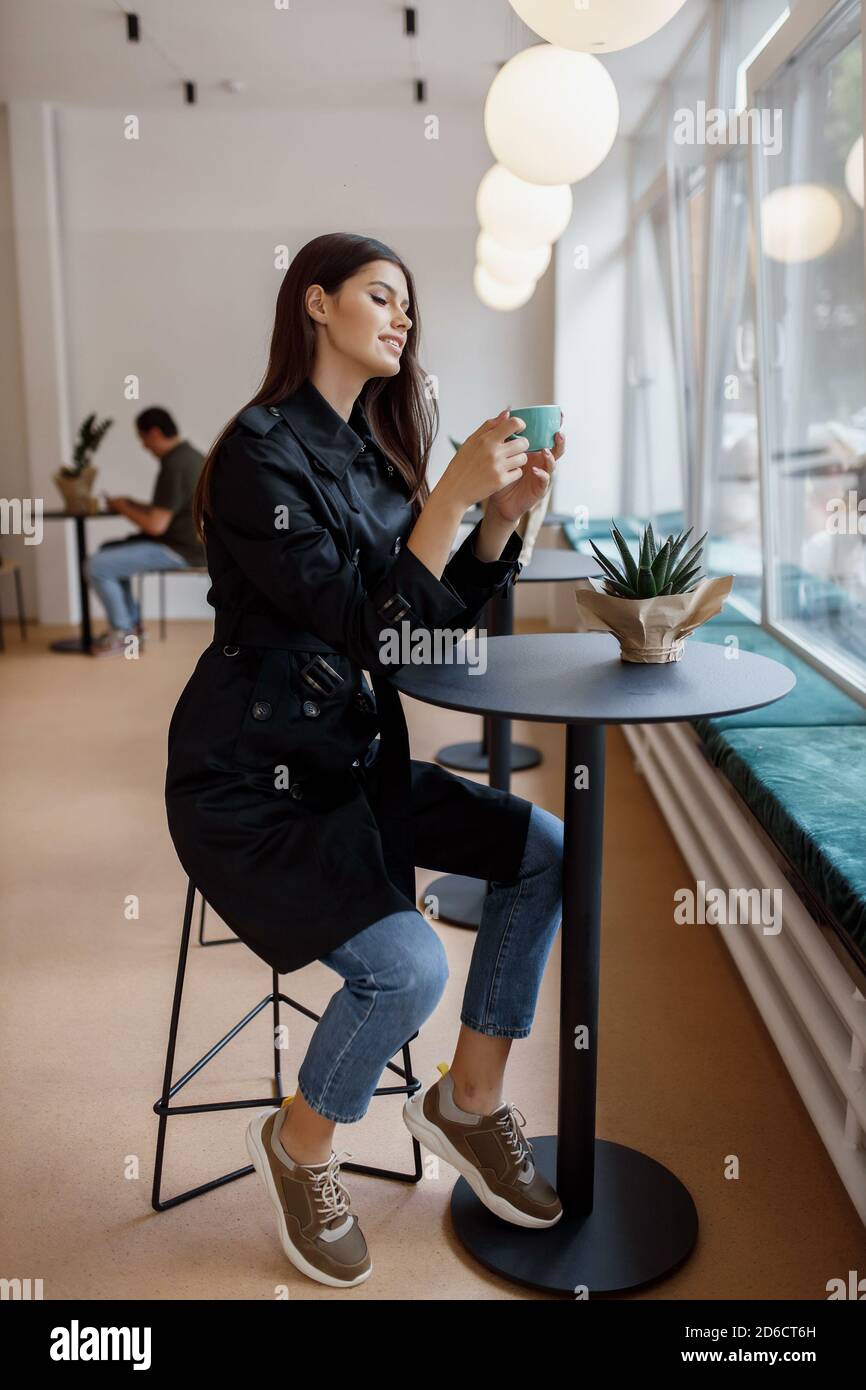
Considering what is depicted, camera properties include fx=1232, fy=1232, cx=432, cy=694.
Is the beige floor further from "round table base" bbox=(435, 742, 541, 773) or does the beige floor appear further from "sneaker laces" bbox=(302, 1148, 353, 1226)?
"round table base" bbox=(435, 742, 541, 773)

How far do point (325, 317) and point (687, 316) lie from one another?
137 inches

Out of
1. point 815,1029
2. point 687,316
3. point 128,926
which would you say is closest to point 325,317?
point 815,1029

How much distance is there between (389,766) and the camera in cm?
175

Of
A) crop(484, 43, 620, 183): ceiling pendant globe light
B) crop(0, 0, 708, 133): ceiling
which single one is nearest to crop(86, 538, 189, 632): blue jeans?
crop(0, 0, 708, 133): ceiling

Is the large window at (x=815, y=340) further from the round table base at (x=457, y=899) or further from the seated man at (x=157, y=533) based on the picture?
the seated man at (x=157, y=533)

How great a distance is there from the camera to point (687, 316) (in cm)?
488

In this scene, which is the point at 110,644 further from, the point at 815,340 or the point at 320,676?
the point at 320,676

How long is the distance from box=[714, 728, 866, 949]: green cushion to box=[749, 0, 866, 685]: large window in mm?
444

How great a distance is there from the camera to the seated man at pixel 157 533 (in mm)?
6180

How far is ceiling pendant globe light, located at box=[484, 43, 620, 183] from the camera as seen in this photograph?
2.67m

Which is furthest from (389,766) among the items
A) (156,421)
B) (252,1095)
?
(156,421)

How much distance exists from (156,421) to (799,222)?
3676 millimetres
